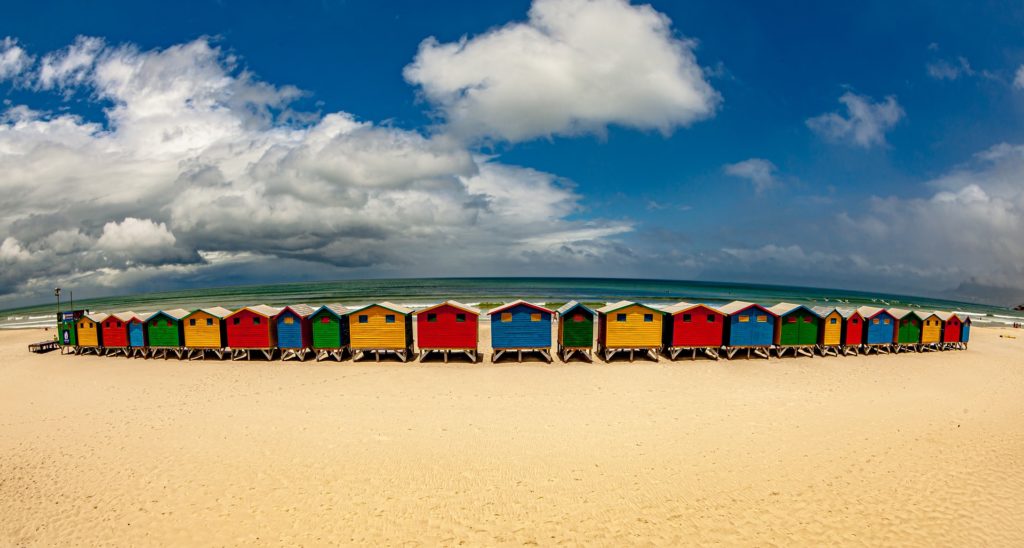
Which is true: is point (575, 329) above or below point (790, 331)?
above

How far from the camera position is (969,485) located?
12.1 meters

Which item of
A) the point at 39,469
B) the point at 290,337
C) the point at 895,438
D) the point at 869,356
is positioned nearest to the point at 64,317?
the point at 290,337

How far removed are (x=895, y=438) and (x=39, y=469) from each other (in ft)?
85.0

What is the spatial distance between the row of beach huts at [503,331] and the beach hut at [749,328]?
0.06 meters

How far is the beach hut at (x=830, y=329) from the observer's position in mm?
29078

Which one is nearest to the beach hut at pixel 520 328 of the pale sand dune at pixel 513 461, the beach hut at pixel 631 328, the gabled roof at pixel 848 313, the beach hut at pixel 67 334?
the beach hut at pixel 631 328

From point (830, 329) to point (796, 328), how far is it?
251 cm

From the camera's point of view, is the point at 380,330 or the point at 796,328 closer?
the point at 380,330

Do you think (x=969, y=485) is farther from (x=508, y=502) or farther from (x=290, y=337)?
(x=290, y=337)

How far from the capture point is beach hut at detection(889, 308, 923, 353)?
30.3 m

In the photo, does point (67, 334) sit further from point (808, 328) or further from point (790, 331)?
point (808, 328)

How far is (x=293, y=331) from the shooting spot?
90.4ft

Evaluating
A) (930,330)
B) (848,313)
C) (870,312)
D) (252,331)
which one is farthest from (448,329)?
(930,330)

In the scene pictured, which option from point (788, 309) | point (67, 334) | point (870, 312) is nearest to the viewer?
point (788, 309)
